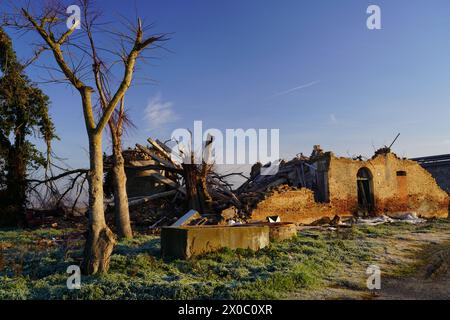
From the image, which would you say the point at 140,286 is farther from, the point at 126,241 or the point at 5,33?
the point at 5,33

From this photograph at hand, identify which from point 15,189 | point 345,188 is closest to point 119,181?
point 15,189

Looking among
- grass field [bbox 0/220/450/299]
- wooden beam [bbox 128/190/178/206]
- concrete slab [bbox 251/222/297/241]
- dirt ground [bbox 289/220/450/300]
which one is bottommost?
dirt ground [bbox 289/220/450/300]

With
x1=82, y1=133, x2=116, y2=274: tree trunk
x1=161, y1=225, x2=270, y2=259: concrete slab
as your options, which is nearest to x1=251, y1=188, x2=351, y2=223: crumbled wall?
x1=161, y1=225, x2=270, y2=259: concrete slab

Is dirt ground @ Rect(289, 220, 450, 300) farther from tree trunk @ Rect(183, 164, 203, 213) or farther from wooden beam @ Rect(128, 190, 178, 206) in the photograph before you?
wooden beam @ Rect(128, 190, 178, 206)

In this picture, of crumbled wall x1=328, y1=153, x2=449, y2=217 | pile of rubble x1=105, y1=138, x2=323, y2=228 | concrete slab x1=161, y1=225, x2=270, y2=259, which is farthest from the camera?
crumbled wall x1=328, y1=153, x2=449, y2=217

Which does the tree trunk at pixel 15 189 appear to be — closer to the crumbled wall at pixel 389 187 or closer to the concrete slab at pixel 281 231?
the concrete slab at pixel 281 231

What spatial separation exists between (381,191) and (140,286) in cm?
1803

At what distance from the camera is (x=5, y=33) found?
16.3 m

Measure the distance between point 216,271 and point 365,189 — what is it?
1581 cm

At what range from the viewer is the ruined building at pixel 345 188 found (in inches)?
699

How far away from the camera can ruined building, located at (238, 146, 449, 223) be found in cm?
1775

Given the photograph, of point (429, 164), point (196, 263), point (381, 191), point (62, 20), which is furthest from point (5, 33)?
point (429, 164)

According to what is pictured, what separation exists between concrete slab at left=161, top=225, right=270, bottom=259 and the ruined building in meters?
7.08

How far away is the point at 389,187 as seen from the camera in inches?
850
